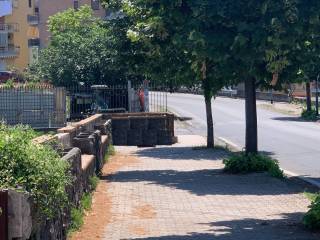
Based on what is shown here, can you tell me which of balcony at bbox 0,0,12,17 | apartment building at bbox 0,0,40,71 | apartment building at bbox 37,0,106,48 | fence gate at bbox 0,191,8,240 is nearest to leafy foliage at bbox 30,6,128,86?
balcony at bbox 0,0,12,17

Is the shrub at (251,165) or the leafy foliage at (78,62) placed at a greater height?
the leafy foliage at (78,62)

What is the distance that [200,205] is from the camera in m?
13.2

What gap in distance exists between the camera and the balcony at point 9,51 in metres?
78.8

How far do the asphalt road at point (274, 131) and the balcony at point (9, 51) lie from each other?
2276 cm

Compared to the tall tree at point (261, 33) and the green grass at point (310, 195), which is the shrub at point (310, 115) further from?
the tall tree at point (261, 33)

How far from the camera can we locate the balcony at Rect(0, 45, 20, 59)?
78.8m

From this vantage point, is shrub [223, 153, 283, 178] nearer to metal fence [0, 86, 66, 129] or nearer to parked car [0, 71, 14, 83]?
metal fence [0, 86, 66, 129]

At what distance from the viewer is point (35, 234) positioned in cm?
729

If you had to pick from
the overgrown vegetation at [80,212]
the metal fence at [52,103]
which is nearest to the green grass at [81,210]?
the overgrown vegetation at [80,212]

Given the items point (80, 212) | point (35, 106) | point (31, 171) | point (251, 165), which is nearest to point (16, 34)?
point (35, 106)

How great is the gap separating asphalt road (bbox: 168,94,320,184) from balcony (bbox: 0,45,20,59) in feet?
74.7

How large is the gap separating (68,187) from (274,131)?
1032 inches

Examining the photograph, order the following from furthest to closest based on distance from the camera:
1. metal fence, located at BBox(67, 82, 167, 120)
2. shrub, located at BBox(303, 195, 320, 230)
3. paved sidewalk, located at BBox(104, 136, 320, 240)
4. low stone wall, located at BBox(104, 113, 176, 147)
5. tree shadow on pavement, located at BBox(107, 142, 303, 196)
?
metal fence, located at BBox(67, 82, 167, 120)
low stone wall, located at BBox(104, 113, 176, 147)
tree shadow on pavement, located at BBox(107, 142, 303, 196)
paved sidewalk, located at BBox(104, 136, 320, 240)
shrub, located at BBox(303, 195, 320, 230)

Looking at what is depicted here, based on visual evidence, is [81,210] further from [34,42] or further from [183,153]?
[34,42]
